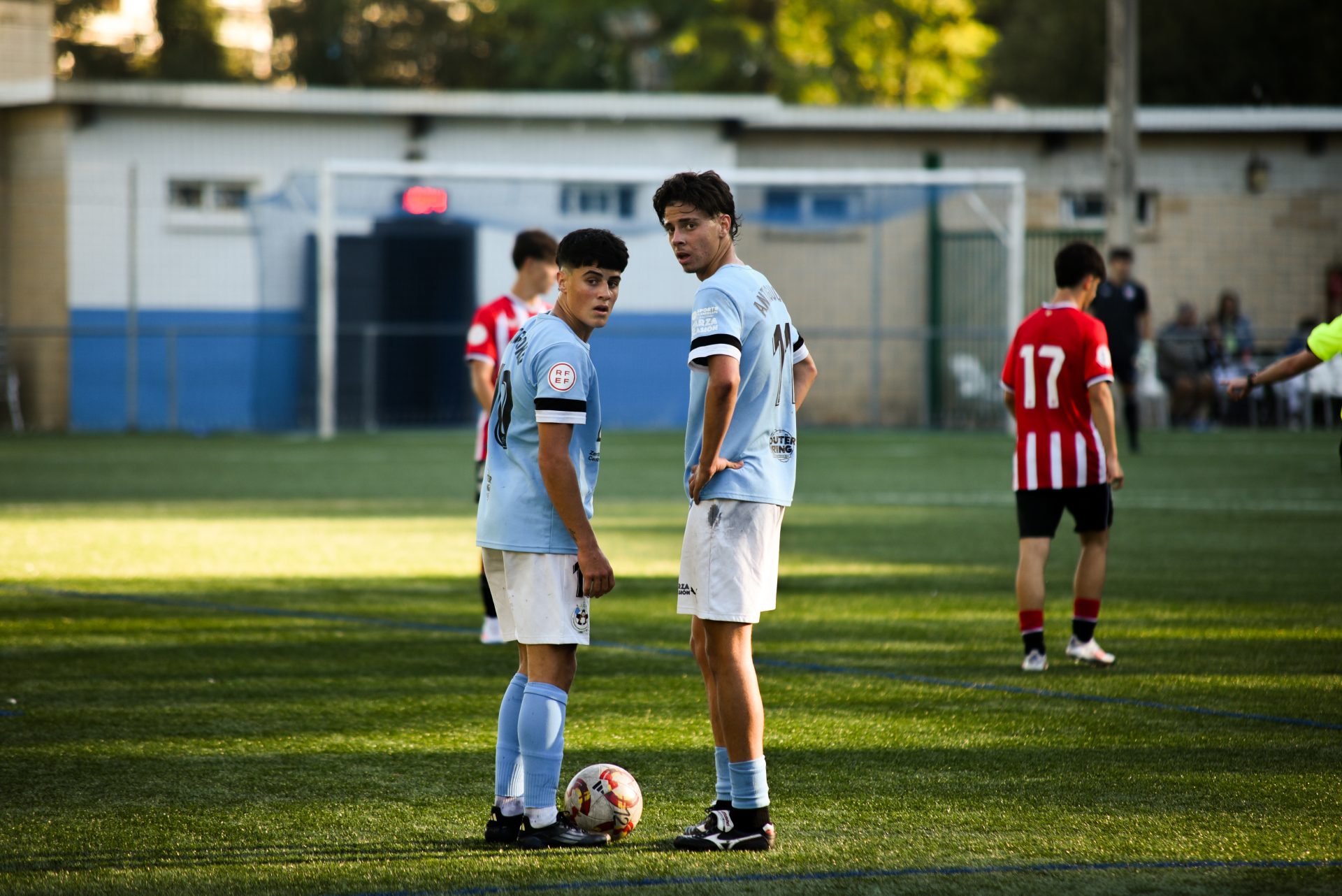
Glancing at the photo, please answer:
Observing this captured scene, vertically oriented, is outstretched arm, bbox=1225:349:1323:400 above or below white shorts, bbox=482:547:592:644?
above

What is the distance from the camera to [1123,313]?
1766cm

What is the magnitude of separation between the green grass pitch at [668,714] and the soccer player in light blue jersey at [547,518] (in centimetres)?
21

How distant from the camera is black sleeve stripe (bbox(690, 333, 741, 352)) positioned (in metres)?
4.18

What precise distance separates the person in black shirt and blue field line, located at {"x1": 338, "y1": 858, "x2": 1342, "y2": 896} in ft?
45.6

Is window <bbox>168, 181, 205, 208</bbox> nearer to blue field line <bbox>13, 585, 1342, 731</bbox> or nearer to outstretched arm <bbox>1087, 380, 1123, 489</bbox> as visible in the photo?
blue field line <bbox>13, 585, 1342, 731</bbox>

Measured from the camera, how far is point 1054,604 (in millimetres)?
8711

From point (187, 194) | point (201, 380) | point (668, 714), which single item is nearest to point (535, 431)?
point (668, 714)

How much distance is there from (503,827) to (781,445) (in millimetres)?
1323

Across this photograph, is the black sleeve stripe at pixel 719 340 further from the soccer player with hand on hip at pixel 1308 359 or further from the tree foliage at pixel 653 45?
the tree foliage at pixel 653 45

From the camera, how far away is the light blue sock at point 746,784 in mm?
4254

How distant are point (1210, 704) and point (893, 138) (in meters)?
22.8

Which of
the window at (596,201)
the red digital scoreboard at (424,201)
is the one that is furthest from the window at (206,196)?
the window at (596,201)

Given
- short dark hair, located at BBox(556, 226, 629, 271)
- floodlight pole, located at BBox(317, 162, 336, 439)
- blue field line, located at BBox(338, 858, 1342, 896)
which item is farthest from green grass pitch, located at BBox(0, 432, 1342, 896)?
floodlight pole, located at BBox(317, 162, 336, 439)

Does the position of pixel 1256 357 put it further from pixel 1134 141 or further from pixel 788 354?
pixel 788 354
